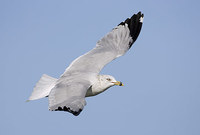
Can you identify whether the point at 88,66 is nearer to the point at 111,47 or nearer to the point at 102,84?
the point at 102,84

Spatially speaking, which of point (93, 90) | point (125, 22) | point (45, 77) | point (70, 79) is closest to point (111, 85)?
point (93, 90)

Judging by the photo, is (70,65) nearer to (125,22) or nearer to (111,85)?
(111,85)

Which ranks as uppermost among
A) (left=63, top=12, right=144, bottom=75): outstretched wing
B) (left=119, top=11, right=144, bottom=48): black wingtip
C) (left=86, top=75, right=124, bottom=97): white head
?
(left=119, top=11, right=144, bottom=48): black wingtip

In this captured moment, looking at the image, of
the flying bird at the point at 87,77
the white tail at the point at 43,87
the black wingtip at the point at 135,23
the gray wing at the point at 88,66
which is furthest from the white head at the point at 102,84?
the black wingtip at the point at 135,23

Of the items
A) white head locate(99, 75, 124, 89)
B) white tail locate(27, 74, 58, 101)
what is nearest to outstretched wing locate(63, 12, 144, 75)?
white head locate(99, 75, 124, 89)

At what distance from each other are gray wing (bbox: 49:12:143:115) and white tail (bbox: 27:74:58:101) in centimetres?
43

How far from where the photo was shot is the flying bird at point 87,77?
265 inches

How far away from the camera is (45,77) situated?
8914 mm

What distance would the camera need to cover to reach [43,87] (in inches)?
337

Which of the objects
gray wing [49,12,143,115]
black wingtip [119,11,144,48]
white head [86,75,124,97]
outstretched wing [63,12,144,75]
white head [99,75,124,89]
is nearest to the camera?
gray wing [49,12,143,115]

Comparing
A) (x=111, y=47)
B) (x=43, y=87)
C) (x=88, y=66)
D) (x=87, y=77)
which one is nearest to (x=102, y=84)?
(x=87, y=77)

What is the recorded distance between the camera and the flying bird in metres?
6.74

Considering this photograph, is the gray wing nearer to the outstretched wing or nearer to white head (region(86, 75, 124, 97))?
the outstretched wing

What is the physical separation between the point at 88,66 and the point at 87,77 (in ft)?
2.41
